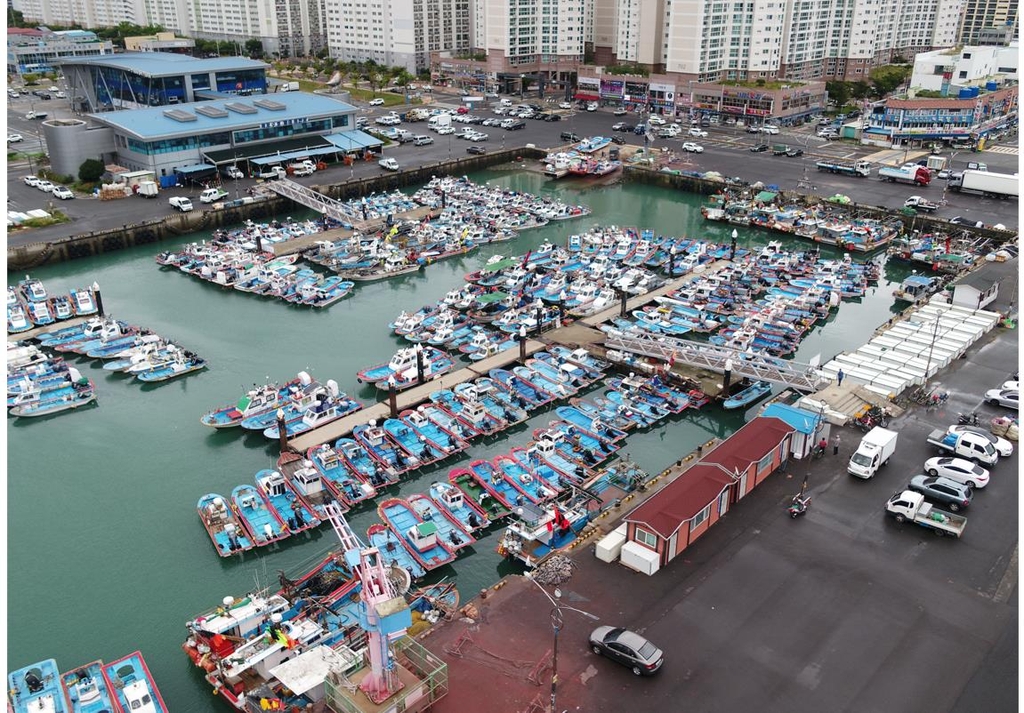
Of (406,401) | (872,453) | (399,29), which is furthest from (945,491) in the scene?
(399,29)

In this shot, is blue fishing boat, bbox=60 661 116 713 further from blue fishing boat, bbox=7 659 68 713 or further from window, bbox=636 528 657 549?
window, bbox=636 528 657 549

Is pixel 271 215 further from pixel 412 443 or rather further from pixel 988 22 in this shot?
pixel 988 22

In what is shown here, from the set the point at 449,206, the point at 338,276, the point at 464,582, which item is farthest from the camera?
the point at 449,206

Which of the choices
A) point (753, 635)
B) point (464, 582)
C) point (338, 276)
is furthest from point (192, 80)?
point (753, 635)

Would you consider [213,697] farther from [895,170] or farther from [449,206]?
[895,170]

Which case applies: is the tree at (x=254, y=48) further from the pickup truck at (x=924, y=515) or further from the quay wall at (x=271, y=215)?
the pickup truck at (x=924, y=515)

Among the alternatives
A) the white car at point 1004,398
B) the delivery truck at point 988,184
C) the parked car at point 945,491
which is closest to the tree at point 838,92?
the delivery truck at point 988,184
